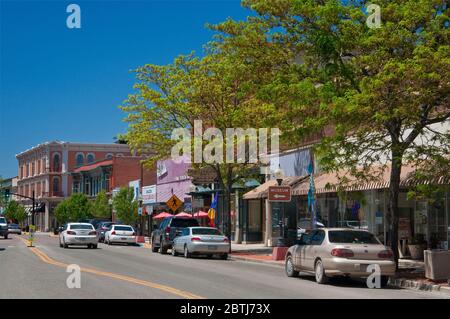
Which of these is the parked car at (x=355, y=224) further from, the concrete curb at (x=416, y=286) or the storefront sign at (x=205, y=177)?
the storefront sign at (x=205, y=177)

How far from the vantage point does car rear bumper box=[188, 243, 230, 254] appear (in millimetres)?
28375

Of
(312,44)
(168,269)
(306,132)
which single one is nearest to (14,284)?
(168,269)

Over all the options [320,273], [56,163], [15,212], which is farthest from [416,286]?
[15,212]

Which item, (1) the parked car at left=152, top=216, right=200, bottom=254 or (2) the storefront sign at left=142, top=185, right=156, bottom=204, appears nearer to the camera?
(1) the parked car at left=152, top=216, right=200, bottom=254

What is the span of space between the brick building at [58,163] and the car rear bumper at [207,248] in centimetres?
7458

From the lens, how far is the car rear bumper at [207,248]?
93.1 feet

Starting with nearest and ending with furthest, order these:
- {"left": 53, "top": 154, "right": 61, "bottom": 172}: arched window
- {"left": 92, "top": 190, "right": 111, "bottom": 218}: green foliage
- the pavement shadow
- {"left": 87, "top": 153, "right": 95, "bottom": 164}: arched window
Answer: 1. the pavement shadow
2. {"left": 92, "top": 190, "right": 111, "bottom": 218}: green foliage
3. {"left": 87, "top": 153, "right": 95, "bottom": 164}: arched window
4. {"left": 53, "top": 154, "right": 61, "bottom": 172}: arched window

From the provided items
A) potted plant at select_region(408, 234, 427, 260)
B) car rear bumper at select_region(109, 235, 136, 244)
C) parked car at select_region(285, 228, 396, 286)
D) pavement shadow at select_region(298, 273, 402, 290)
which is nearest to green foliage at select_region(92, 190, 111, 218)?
car rear bumper at select_region(109, 235, 136, 244)

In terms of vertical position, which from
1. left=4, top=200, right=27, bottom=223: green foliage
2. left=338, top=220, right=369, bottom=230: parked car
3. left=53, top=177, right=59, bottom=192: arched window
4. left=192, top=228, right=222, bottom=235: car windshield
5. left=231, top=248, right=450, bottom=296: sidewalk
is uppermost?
left=53, top=177, right=59, bottom=192: arched window

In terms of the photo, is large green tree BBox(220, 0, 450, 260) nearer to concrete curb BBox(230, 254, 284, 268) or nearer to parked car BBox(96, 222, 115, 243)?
concrete curb BBox(230, 254, 284, 268)

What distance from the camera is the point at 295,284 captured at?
17.3 meters

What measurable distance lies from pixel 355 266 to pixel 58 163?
9365 cm

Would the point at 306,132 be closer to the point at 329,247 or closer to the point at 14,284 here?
the point at 329,247

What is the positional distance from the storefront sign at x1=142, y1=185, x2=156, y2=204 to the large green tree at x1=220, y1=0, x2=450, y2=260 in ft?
140
